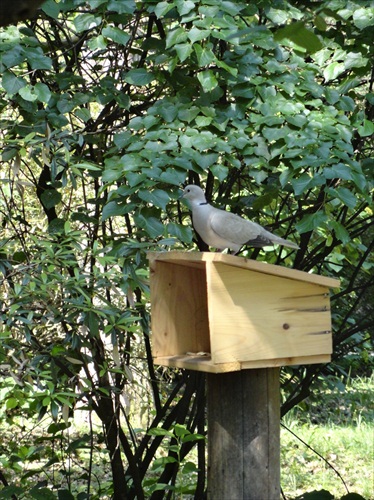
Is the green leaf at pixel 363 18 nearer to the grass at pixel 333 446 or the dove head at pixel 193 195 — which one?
the dove head at pixel 193 195

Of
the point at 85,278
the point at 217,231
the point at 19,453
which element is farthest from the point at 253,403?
the point at 19,453

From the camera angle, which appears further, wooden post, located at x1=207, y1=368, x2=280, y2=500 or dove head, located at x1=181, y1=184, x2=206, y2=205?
dove head, located at x1=181, y1=184, x2=206, y2=205

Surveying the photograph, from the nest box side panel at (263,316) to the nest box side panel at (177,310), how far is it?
1.33ft

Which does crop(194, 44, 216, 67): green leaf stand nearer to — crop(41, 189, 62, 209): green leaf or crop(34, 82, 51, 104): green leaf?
crop(34, 82, 51, 104): green leaf

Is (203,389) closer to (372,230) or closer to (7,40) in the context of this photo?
(7,40)

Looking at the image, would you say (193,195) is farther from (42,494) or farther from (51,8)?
(42,494)

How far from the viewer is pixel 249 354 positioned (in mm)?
2594

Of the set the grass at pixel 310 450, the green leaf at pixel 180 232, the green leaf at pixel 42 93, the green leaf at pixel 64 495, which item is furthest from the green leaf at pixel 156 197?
the grass at pixel 310 450

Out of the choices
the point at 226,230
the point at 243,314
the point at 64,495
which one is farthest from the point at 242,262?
the point at 64,495

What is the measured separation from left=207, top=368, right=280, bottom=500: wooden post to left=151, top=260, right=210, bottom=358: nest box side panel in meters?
0.40

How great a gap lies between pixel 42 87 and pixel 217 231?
2.68 feet

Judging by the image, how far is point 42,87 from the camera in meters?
3.02

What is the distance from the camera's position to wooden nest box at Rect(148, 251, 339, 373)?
8.46ft

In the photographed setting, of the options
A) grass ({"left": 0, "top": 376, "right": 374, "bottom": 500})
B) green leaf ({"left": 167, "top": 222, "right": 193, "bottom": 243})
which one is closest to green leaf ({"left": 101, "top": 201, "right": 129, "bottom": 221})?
green leaf ({"left": 167, "top": 222, "right": 193, "bottom": 243})
